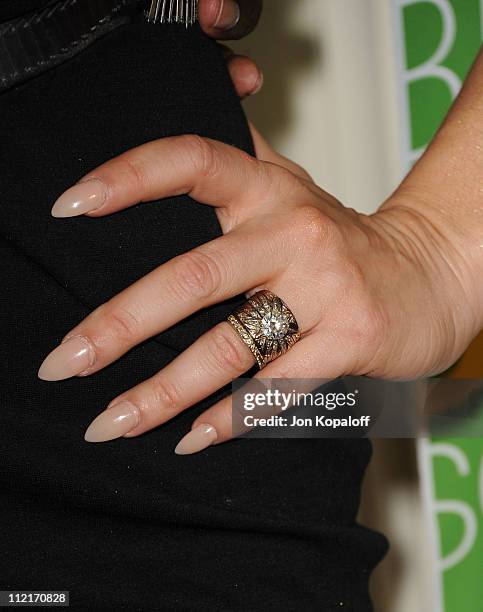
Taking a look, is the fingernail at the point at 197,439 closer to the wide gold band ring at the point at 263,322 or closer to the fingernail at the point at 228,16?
the wide gold band ring at the point at 263,322

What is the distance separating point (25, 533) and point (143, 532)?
9cm

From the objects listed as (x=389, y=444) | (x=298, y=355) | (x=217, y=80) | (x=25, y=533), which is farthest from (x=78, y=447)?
(x=389, y=444)

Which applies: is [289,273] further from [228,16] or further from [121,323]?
[228,16]

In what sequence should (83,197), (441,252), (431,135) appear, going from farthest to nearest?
1. (431,135)
2. (441,252)
3. (83,197)

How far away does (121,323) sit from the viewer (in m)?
0.57

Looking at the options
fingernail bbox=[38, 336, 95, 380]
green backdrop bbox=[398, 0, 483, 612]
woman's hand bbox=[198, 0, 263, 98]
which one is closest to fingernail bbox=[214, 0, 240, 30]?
woman's hand bbox=[198, 0, 263, 98]

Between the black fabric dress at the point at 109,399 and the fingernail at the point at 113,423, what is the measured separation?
0.01 m

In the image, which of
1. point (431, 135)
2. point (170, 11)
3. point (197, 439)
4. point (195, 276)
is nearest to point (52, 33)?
point (170, 11)

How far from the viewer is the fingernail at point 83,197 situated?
1.84 feet

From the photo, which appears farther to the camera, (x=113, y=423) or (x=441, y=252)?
(x=441, y=252)

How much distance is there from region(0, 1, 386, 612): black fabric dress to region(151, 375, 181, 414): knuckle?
0.02 meters

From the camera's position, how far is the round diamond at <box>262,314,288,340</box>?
0.61 metres

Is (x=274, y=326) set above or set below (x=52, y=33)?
below

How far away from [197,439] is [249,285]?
0.42 feet
